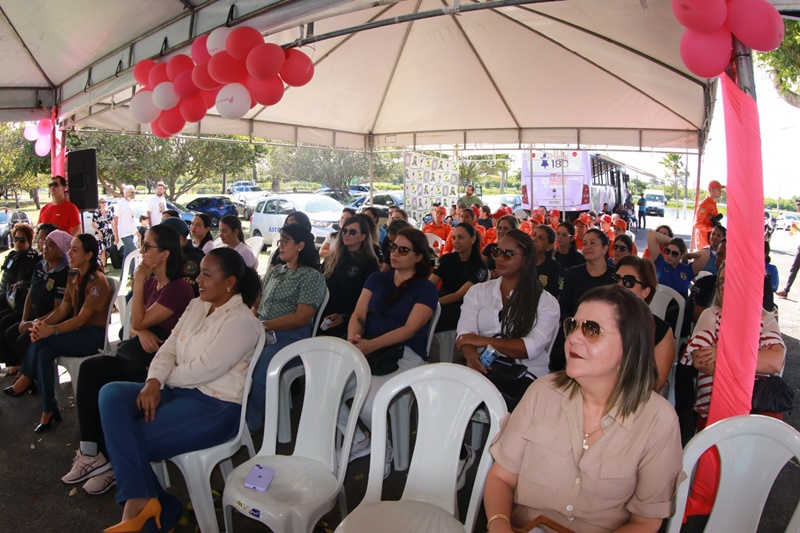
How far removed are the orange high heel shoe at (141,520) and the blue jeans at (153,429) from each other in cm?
4

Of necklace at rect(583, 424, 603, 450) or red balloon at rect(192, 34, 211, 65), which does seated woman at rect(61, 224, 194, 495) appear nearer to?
red balloon at rect(192, 34, 211, 65)

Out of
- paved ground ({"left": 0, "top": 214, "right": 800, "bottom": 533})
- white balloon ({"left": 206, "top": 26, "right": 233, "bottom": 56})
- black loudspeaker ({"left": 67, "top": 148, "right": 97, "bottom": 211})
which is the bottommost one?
paved ground ({"left": 0, "top": 214, "right": 800, "bottom": 533})

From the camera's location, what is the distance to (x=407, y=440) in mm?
3201

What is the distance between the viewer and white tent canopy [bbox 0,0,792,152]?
441 cm

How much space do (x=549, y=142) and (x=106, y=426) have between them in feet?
24.3

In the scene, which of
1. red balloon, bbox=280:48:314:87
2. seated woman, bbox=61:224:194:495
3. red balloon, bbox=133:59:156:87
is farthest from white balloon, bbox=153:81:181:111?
seated woman, bbox=61:224:194:495

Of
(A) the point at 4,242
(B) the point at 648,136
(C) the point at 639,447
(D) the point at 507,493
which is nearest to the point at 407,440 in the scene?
(D) the point at 507,493

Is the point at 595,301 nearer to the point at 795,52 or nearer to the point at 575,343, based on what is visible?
the point at 575,343

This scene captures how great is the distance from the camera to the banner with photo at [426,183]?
1190 cm

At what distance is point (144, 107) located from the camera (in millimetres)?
4941

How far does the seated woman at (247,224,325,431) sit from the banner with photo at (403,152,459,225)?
771cm

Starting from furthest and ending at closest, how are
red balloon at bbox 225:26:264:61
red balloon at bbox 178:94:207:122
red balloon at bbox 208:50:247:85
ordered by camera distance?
red balloon at bbox 178:94:207:122 → red balloon at bbox 208:50:247:85 → red balloon at bbox 225:26:264:61

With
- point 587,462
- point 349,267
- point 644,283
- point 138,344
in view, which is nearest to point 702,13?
point 644,283

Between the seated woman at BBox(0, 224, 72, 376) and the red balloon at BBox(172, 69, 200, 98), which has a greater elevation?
the red balloon at BBox(172, 69, 200, 98)
